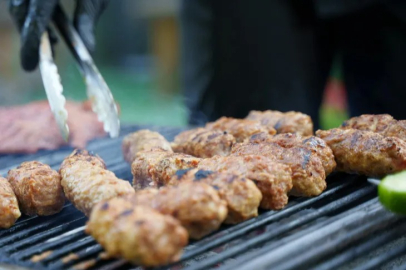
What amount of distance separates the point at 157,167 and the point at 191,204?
67 centimetres

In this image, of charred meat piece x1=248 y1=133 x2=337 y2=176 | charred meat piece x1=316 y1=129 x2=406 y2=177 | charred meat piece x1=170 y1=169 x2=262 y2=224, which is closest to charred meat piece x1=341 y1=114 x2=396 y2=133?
charred meat piece x1=316 y1=129 x2=406 y2=177

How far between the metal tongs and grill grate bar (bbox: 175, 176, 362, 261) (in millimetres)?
1272

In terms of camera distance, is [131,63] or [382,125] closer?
[382,125]

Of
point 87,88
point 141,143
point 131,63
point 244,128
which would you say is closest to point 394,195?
point 244,128

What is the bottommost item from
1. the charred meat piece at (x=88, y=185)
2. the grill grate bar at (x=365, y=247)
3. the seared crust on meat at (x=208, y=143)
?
the grill grate bar at (x=365, y=247)

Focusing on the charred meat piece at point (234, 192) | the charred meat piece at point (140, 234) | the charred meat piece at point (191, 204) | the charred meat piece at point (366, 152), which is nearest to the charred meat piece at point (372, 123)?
the charred meat piece at point (366, 152)

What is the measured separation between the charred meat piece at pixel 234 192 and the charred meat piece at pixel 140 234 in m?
0.37

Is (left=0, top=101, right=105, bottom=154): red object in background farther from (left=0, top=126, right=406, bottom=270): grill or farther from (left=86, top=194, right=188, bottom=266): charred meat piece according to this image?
(left=86, top=194, right=188, bottom=266): charred meat piece

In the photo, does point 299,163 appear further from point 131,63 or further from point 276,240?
point 131,63

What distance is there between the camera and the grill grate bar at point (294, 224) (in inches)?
75.2

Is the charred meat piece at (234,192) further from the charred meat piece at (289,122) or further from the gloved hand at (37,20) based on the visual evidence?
the gloved hand at (37,20)

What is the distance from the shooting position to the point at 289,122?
133 inches

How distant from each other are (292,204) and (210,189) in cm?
62

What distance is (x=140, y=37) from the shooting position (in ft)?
46.6
